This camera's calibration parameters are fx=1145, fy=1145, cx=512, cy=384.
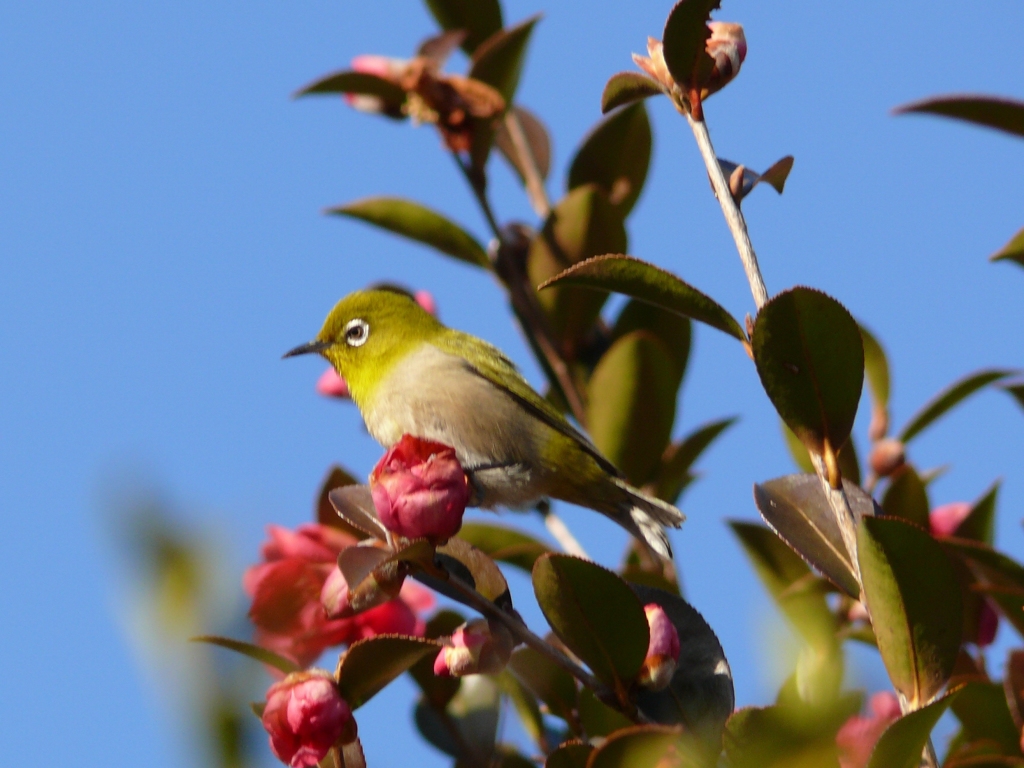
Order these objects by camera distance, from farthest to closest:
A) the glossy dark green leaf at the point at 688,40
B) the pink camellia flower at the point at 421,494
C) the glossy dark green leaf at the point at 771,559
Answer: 1. the glossy dark green leaf at the point at 771,559
2. the glossy dark green leaf at the point at 688,40
3. the pink camellia flower at the point at 421,494

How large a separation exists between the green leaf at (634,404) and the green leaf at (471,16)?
59.5 inches

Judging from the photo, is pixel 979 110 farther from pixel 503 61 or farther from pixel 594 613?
pixel 503 61

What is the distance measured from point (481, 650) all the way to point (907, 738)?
793mm

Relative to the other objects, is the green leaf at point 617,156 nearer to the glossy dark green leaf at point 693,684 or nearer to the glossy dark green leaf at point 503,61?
the glossy dark green leaf at point 503,61

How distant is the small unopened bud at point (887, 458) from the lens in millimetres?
3822

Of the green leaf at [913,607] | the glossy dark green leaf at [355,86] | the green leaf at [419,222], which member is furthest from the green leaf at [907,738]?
the glossy dark green leaf at [355,86]

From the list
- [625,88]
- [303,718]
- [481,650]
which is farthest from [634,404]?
[303,718]

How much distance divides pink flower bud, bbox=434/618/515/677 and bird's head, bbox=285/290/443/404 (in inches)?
101

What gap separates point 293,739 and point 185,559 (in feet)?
3.42

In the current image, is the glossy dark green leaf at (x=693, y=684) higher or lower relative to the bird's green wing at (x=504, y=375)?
lower

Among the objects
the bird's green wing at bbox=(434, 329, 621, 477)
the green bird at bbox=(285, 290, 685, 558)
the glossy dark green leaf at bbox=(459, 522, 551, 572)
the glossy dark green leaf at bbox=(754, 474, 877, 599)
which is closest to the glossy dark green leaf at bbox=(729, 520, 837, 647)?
the green bird at bbox=(285, 290, 685, 558)

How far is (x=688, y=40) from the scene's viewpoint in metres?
2.42

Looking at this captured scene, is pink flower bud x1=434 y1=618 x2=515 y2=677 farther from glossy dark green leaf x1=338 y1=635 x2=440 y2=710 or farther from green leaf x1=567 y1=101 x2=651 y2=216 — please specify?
green leaf x1=567 y1=101 x2=651 y2=216

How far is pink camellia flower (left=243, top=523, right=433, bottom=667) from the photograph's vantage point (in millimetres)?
2949
